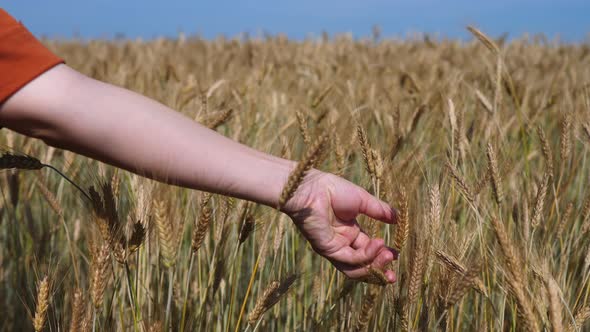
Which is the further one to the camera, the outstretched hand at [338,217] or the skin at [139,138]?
the outstretched hand at [338,217]

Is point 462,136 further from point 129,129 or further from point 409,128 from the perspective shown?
point 129,129

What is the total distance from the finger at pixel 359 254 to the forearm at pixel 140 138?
16 cm

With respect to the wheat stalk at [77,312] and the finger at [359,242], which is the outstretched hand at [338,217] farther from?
the wheat stalk at [77,312]

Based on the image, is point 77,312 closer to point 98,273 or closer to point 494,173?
point 98,273

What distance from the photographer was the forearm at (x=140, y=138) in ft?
2.93

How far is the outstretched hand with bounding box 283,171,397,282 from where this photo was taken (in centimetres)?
99

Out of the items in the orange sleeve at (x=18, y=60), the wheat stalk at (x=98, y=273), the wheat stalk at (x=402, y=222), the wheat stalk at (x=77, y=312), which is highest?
the orange sleeve at (x=18, y=60)

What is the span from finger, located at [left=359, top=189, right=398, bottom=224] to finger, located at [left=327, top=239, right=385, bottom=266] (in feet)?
0.14

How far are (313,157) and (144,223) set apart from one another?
319 millimetres

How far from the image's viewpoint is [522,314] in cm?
80

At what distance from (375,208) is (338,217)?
6 centimetres

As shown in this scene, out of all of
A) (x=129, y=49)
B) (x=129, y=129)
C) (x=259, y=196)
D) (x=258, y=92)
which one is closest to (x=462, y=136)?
(x=259, y=196)

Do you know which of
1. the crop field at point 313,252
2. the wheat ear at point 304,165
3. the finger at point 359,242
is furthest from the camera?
the finger at point 359,242

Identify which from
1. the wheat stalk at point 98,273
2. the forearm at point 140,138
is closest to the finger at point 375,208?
the forearm at point 140,138
